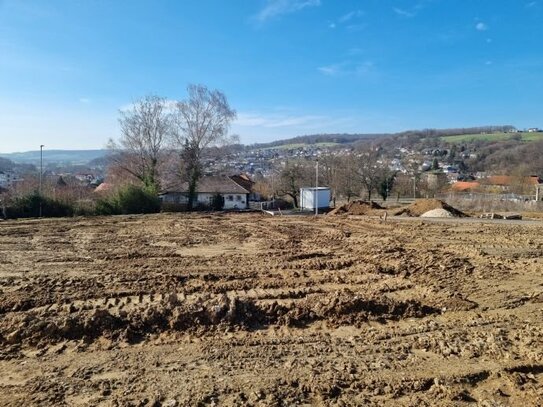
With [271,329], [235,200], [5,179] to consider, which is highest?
[5,179]

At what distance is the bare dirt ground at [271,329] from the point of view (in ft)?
17.8

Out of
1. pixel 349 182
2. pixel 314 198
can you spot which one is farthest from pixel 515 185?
pixel 314 198

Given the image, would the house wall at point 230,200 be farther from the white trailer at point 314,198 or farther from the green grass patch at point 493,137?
the green grass patch at point 493,137

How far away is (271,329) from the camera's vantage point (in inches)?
A: 300

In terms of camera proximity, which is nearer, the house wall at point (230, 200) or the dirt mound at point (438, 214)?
the dirt mound at point (438, 214)

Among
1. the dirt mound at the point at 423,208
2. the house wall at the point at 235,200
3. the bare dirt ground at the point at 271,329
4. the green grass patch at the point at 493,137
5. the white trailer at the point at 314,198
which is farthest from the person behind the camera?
the green grass patch at the point at 493,137

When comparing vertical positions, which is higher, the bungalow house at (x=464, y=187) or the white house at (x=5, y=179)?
the white house at (x=5, y=179)

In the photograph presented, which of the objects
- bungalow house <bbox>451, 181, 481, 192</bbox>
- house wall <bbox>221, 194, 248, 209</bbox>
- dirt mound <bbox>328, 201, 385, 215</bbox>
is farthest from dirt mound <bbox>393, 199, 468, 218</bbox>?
bungalow house <bbox>451, 181, 481, 192</bbox>

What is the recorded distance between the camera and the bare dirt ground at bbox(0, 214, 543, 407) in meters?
5.43

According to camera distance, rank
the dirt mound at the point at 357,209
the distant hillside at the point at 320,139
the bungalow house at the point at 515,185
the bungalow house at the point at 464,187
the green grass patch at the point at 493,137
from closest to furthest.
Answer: the dirt mound at the point at 357,209
the bungalow house at the point at 515,185
the bungalow house at the point at 464,187
the green grass patch at the point at 493,137
the distant hillside at the point at 320,139

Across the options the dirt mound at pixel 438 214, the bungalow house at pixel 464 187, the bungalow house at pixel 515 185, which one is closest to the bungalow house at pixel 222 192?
the dirt mound at pixel 438 214

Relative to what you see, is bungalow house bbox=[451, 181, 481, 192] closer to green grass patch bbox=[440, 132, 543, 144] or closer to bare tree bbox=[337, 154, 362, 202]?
bare tree bbox=[337, 154, 362, 202]

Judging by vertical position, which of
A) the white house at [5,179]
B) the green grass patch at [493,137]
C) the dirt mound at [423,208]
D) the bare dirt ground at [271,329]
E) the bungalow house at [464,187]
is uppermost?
the green grass patch at [493,137]

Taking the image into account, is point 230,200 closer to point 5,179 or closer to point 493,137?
point 5,179
